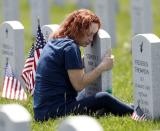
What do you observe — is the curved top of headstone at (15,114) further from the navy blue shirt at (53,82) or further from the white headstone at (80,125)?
the navy blue shirt at (53,82)

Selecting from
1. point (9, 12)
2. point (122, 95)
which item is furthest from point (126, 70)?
Result: point (9, 12)

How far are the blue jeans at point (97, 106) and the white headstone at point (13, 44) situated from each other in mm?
1829

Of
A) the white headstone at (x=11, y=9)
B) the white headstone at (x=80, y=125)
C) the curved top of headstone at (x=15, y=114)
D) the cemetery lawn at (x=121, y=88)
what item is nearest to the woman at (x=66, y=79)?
the cemetery lawn at (x=121, y=88)

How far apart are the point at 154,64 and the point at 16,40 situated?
2.54 m

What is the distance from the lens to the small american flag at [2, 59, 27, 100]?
1024 cm

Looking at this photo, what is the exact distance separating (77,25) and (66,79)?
615mm

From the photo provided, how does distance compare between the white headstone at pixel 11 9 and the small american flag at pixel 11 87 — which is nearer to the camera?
the small american flag at pixel 11 87

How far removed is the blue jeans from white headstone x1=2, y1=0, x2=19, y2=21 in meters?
7.53

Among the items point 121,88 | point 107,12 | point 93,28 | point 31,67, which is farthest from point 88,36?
point 107,12

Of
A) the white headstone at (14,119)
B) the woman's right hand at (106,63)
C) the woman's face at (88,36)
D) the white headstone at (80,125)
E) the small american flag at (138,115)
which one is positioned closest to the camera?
the white headstone at (80,125)

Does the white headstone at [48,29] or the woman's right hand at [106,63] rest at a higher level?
the white headstone at [48,29]

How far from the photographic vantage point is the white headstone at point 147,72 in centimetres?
842

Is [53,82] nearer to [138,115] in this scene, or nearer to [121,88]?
[138,115]

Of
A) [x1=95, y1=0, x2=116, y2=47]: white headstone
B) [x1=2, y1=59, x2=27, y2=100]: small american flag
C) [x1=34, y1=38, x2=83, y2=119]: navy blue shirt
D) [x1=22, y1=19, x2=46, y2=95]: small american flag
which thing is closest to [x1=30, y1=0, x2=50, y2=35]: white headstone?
[x1=95, y1=0, x2=116, y2=47]: white headstone
